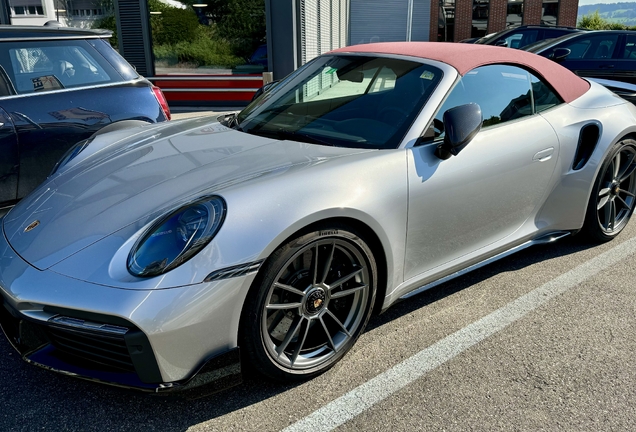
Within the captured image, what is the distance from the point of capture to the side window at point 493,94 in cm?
289

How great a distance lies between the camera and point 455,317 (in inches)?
118

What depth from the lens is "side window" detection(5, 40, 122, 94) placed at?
408cm

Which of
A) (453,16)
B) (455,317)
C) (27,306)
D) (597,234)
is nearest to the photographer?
(27,306)

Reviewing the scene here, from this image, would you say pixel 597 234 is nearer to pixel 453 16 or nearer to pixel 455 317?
pixel 455 317

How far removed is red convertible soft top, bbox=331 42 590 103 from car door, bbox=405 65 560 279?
0.06 metres

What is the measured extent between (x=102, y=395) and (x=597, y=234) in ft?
10.9

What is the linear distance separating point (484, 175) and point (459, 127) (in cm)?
37

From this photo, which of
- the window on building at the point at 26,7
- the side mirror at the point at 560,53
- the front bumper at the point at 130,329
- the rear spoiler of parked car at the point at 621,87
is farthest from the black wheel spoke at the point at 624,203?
the window on building at the point at 26,7

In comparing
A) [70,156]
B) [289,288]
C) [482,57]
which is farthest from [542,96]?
[70,156]

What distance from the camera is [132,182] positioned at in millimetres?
2594

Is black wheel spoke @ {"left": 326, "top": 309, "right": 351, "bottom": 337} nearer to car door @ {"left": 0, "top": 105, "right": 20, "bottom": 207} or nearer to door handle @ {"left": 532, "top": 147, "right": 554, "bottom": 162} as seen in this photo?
door handle @ {"left": 532, "top": 147, "right": 554, "bottom": 162}

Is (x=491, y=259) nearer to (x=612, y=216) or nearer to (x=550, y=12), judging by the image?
(x=612, y=216)

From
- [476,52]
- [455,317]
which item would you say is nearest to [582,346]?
[455,317]

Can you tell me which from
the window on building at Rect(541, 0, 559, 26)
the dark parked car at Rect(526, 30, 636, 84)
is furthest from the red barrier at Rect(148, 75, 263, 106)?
the window on building at Rect(541, 0, 559, 26)
